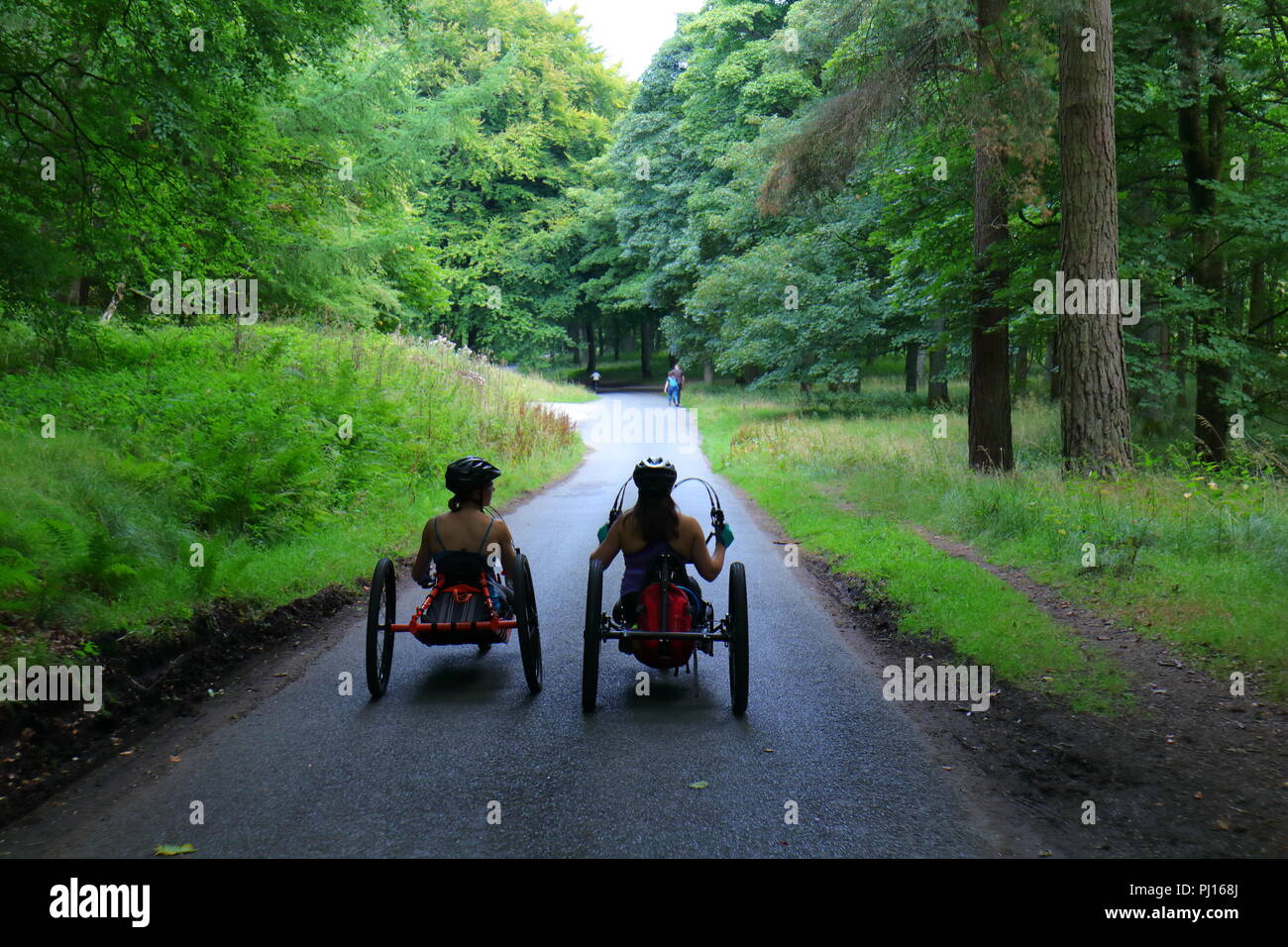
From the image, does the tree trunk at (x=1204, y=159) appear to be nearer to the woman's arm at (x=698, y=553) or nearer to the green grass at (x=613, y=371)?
the woman's arm at (x=698, y=553)

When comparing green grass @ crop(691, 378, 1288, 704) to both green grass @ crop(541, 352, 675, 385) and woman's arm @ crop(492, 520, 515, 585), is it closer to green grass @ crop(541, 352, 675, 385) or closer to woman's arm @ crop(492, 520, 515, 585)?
woman's arm @ crop(492, 520, 515, 585)

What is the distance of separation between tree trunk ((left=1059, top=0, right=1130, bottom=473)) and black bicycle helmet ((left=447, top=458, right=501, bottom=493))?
26.8ft

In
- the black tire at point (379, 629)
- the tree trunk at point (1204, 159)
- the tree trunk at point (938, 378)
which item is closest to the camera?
the black tire at point (379, 629)

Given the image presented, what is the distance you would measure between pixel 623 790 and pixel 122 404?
383 inches

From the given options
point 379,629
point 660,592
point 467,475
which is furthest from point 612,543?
point 379,629

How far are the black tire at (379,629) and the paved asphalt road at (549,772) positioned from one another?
167mm

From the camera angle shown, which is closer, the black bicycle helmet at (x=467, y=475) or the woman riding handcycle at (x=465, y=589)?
the woman riding handcycle at (x=465, y=589)

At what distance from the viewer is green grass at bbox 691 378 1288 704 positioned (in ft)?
21.4

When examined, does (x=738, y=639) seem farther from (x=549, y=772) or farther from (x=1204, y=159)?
(x=1204, y=159)

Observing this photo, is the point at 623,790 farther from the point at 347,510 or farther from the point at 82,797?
the point at 347,510

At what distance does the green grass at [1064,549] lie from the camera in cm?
652
